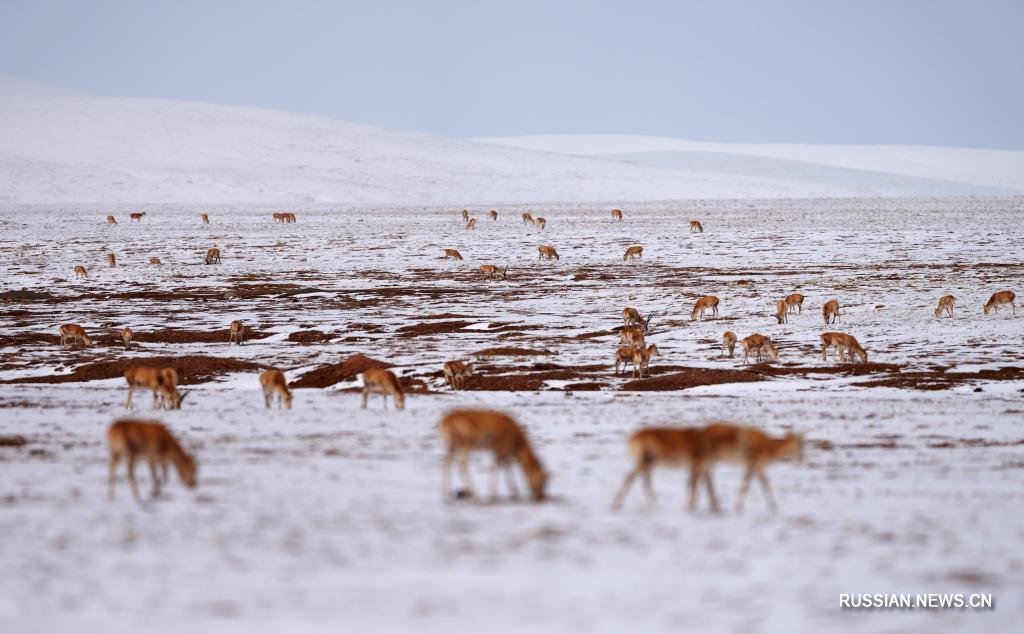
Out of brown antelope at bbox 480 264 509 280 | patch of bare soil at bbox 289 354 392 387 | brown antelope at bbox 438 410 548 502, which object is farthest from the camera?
brown antelope at bbox 480 264 509 280

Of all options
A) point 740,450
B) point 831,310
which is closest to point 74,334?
point 831,310

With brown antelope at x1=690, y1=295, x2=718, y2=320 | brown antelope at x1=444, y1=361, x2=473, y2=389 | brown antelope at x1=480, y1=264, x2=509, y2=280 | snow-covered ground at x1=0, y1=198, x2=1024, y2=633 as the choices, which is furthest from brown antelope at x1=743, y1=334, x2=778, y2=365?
brown antelope at x1=480, y1=264, x2=509, y2=280

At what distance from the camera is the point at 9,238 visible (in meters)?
59.2

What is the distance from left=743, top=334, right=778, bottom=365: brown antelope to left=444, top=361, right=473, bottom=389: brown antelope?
634 centimetres

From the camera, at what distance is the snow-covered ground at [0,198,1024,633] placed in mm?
8227

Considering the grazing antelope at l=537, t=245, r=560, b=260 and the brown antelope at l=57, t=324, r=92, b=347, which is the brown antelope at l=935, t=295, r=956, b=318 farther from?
the grazing antelope at l=537, t=245, r=560, b=260

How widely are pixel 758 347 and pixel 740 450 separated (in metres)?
15.3

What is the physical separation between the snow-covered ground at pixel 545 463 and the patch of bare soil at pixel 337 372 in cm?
65

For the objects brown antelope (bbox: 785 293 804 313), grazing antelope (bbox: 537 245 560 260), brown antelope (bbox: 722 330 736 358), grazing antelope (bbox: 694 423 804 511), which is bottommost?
brown antelope (bbox: 722 330 736 358)

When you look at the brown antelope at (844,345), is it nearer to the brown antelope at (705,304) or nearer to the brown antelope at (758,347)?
the brown antelope at (758,347)

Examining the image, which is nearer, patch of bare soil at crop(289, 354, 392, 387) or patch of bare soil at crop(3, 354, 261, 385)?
patch of bare soil at crop(289, 354, 392, 387)

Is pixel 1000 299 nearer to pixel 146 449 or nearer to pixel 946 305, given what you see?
pixel 946 305

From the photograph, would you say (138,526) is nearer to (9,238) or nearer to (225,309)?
(225,309)

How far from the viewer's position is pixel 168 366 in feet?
82.8
